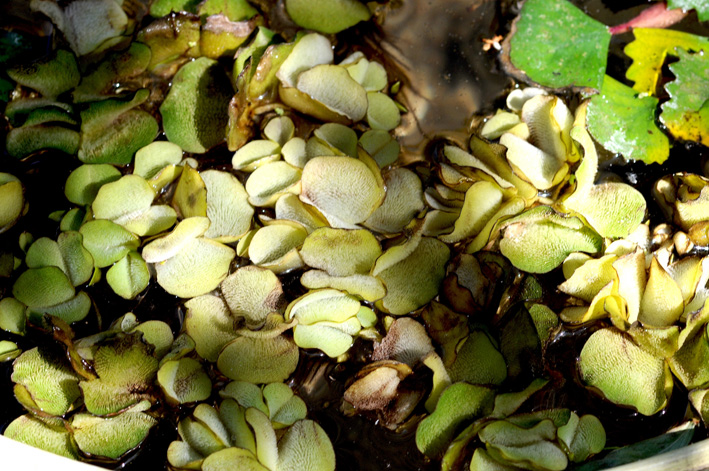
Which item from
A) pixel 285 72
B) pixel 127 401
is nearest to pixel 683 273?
pixel 285 72

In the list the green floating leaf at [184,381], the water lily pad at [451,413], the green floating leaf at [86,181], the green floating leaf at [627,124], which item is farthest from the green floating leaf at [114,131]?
the green floating leaf at [627,124]

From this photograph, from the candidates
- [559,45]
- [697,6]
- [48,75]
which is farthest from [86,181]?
[697,6]

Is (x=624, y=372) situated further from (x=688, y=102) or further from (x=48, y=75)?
(x=48, y=75)

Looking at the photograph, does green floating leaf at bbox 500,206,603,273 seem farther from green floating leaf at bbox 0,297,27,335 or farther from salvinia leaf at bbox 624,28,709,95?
green floating leaf at bbox 0,297,27,335

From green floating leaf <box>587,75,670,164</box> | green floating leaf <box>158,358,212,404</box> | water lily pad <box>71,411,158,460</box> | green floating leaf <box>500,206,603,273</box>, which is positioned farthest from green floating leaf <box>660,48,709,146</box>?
water lily pad <box>71,411,158,460</box>

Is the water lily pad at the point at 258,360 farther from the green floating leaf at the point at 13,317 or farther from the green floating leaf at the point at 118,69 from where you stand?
the green floating leaf at the point at 118,69

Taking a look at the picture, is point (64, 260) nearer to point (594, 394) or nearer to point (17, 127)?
point (17, 127)
